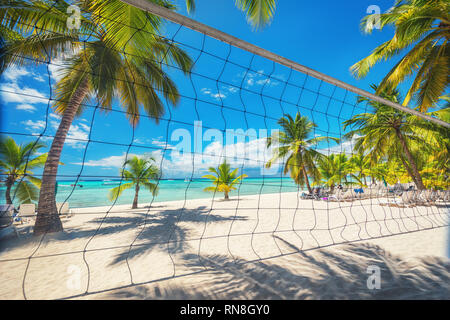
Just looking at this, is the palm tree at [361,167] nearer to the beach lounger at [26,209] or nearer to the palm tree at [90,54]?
the palm tree at [90,54]

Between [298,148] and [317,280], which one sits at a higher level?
[298,148]

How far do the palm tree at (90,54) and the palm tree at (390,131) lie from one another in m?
7.15

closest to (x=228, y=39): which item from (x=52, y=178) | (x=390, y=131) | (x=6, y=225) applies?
(x=52, y=178)

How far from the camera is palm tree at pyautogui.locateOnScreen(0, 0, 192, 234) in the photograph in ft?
10.3

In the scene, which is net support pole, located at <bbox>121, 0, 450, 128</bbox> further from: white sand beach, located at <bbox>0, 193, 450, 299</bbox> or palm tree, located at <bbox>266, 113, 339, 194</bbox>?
palm tree, located at <bbox>266, 113, 339, 194</bbox>

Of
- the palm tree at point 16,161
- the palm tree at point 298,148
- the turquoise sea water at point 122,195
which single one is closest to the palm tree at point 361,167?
the palm tree at point 298,148

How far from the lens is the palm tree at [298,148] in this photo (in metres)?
10.2

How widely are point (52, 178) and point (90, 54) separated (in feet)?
9.10

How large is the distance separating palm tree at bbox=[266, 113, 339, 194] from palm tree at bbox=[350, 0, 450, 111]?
5.02 metres

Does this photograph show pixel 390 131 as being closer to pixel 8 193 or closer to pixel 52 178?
pixel 52 178

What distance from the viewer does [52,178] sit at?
402 cm

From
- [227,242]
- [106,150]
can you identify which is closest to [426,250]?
[227,242]

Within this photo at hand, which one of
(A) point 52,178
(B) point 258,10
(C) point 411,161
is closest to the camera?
(B) point 258,10

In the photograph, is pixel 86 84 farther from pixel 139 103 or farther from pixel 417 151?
pixel 417 151
